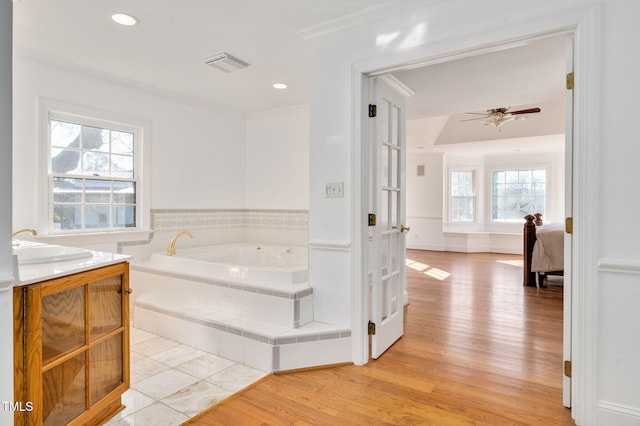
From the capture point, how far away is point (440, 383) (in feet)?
7.32

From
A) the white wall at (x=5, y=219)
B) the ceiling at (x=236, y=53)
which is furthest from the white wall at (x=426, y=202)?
the white wall at (x=5, y=219)

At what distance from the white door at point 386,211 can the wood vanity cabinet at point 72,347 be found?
62.3 inches

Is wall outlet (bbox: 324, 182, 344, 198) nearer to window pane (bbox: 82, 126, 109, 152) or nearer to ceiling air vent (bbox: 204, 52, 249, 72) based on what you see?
ceiling air vent (bbox: 204, 52, 249, 72)


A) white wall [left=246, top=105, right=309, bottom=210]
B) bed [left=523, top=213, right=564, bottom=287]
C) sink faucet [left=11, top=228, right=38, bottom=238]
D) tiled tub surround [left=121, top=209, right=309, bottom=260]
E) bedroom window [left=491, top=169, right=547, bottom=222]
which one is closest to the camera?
sink faucet [left=11, top=228, right=38, bottom=238]

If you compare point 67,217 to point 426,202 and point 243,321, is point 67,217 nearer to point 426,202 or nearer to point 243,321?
point 243,321

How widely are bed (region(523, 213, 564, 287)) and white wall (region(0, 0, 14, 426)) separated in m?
5.27

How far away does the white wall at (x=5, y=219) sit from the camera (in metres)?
1.21

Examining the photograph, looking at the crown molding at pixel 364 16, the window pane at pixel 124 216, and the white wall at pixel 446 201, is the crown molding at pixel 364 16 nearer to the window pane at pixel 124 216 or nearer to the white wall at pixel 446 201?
the window pane at pixel 124 216

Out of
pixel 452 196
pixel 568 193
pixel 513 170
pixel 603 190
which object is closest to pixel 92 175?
pixel 568 193

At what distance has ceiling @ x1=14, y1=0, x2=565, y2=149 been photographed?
232 cm

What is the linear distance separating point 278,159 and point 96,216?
2.18 metres

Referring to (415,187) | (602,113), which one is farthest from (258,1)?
(415,187)

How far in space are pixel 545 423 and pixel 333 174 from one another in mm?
1859

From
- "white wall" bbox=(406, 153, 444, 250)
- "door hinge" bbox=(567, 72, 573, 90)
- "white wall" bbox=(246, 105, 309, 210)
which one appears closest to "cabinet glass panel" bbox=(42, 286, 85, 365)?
"door hinge" bbox=(567, 72, 573, 90)
